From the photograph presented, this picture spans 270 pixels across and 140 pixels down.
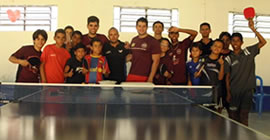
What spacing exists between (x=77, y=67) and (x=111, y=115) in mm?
1751

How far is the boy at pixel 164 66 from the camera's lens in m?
3.94

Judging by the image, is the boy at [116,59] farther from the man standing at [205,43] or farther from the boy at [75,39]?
the man standing at [205,43]

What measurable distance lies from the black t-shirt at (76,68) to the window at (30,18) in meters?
2.96

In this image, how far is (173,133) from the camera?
61.0 inches

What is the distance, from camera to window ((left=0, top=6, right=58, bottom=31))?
639 centimetres

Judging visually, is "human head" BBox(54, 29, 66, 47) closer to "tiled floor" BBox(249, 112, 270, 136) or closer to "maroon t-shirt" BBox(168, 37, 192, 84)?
"maroon t-shirt" BBox(168, 37, 192, 84)

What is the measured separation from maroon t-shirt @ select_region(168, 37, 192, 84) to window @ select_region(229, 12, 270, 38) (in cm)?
330

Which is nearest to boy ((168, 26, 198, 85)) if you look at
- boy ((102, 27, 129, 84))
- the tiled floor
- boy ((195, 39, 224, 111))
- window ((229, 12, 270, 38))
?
boy ((195, 39, 224, 111))

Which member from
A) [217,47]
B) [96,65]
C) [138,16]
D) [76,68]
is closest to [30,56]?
[76,68]

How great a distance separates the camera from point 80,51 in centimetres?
376

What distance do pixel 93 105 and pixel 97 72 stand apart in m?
1.16

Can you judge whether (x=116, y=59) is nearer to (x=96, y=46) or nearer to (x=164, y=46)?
(x=96, y=46)

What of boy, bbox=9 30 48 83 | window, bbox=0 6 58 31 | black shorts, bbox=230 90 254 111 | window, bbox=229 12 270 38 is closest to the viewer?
boy, bbox=9 30 48 83

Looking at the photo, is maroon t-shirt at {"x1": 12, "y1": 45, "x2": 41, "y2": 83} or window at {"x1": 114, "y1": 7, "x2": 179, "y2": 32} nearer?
maroon t-shirt at {"x1": 12, "y1": 45, "x2": 41, "y2": 83}
